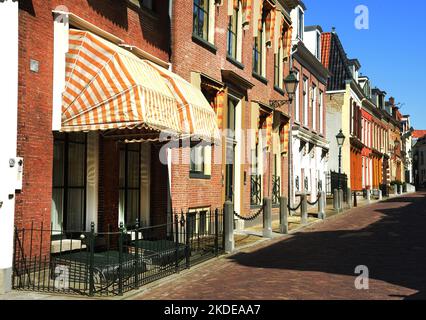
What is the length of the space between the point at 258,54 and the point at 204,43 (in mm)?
5795

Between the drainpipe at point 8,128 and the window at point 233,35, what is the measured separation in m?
10.3

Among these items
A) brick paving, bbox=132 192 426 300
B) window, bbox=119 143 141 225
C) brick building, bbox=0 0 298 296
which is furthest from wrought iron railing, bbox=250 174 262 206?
window, bbox=119 143 141 225

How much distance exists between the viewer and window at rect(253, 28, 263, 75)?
68.1 feet

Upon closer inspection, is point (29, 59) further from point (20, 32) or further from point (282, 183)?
point (282, 183)

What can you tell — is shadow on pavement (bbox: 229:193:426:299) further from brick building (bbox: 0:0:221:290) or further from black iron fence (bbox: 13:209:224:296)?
brick building (bbox: 0:0:221:290)

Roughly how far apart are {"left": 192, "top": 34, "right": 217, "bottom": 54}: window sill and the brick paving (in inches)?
232

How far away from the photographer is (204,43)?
51.7 feet

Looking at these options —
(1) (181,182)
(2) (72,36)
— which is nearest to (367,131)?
(1) (181,182)

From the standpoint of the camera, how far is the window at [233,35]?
18172mm

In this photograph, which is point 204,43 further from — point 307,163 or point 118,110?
point 307,163

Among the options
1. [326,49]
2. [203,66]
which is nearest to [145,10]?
[203,66]

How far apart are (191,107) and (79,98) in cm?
287

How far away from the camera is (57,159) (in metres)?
10.1

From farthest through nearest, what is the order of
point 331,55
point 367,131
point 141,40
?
point 367,131 < point 331,55 < point 141,40
